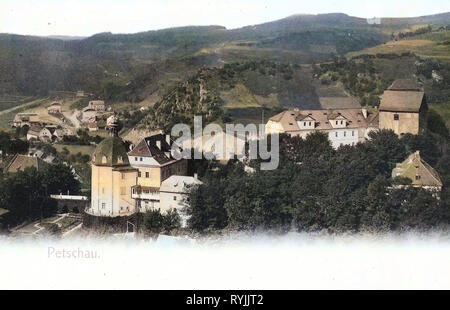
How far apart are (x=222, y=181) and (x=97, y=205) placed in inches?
79.8

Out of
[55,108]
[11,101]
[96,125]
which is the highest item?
[11,101]

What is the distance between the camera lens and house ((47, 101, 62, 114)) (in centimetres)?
1536

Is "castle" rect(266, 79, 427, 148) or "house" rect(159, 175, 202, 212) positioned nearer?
"house" rect(159, 175, 202, 212)

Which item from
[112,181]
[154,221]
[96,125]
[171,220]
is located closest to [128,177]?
[112,181]

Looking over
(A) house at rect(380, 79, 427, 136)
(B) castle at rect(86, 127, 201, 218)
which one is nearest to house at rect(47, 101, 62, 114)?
(B) castle at rect(86, 127, 201, 218)

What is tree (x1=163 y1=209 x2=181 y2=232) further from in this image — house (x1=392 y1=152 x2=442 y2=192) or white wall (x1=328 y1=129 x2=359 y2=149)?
house (x1=392 y1=152 x2=442 y2=192)

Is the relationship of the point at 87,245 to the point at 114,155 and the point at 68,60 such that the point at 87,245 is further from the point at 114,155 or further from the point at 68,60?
the point at 68,60

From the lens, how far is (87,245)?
13.3 m

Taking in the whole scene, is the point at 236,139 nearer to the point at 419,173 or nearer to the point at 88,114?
the point at 88,114

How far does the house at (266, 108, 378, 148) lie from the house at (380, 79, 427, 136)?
0.22 m

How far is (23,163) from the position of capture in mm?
14945

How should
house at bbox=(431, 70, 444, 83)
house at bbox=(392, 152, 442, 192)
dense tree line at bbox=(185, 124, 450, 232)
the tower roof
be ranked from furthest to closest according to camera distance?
house at bbox=(431, 70, 444, 83)
the tower roof
house at bbox=(392, 152, 442, 192)
dense tree line at bbox=(185, 124, 450, 232)

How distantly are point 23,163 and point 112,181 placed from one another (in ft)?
5.93

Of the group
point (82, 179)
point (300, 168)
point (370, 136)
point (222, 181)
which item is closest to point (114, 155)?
point (82, 179)
